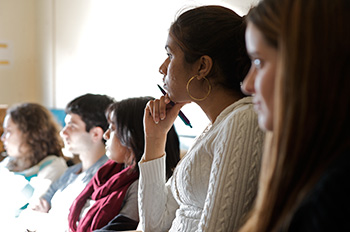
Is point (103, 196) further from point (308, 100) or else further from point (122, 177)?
point (308, 100)

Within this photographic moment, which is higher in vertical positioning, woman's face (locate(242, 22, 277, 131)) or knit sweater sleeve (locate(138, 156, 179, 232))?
woman's face (locate(242, 22, 277, 131))

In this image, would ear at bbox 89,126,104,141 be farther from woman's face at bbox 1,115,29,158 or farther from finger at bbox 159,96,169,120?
finger at bbox 159,96,169,120

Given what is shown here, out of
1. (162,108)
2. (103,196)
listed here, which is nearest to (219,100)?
(162,108)

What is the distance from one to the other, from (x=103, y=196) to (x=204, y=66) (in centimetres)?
100

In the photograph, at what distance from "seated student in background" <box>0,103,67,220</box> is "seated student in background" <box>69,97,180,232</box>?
67 centimetres

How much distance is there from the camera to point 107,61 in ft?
10.9

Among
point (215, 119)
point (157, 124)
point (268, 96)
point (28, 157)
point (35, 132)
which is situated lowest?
point (28, 157)

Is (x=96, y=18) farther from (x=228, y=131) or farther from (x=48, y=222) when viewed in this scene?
(x=228, y=131)

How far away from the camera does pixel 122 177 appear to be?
2051 mm

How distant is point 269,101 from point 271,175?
0.12 m

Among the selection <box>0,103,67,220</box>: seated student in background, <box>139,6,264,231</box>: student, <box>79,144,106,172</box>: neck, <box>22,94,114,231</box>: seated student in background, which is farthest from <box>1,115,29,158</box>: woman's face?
<box>139,6,264,231</box>: student

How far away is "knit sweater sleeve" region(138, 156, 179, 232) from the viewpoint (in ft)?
5.13

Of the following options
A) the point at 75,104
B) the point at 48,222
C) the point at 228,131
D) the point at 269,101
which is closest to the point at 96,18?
the point at 75,104

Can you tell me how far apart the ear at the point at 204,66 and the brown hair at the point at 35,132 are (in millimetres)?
1824
